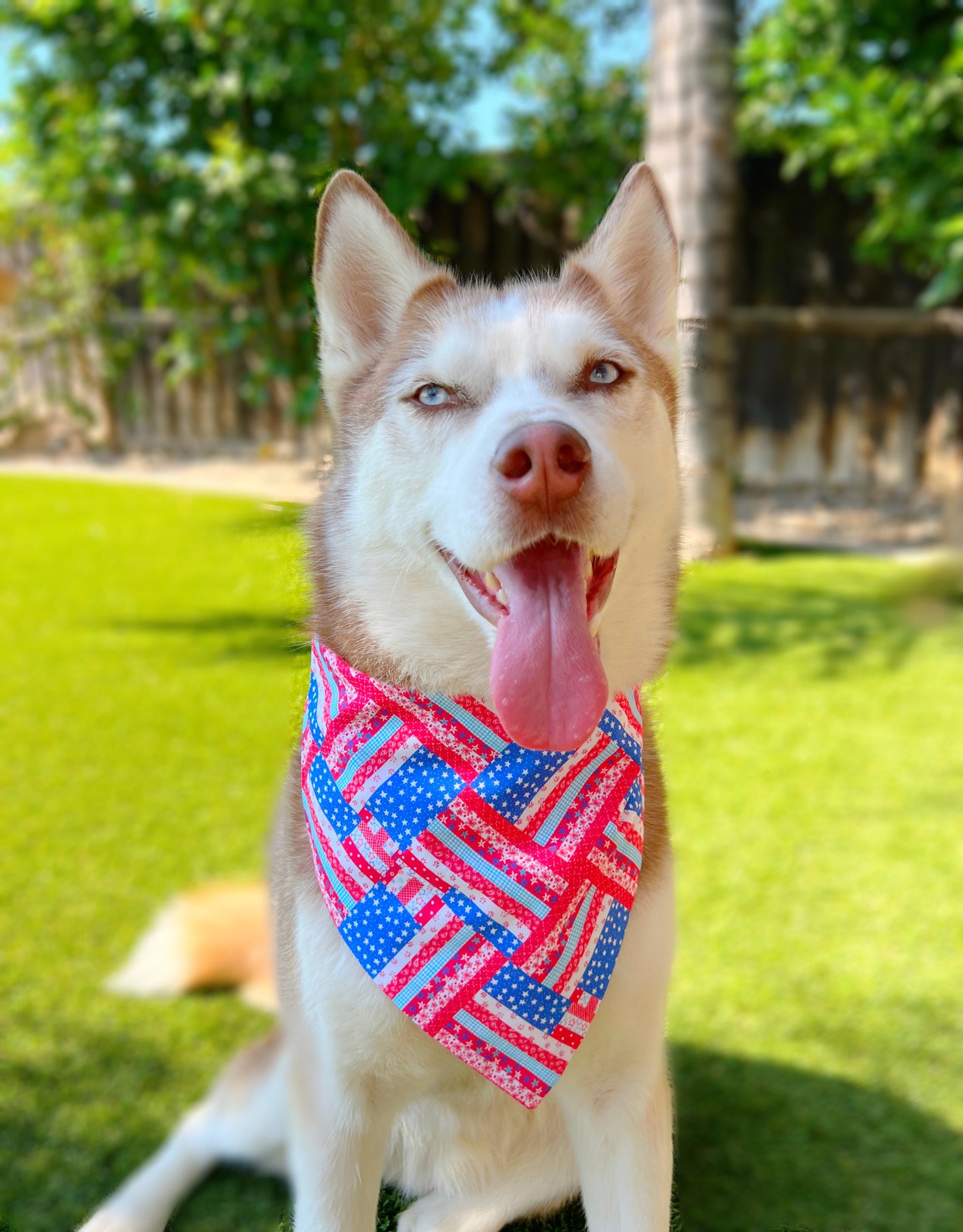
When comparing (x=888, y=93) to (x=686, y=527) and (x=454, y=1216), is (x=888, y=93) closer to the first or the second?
(x=686, y=527)

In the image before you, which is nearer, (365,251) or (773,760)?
(365,251)

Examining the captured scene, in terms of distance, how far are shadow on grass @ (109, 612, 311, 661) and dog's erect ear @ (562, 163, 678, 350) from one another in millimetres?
2231

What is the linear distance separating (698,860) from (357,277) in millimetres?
1971

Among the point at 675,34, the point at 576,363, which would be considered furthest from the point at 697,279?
the point at 576,363

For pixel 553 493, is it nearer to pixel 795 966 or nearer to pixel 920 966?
pixel 795 966

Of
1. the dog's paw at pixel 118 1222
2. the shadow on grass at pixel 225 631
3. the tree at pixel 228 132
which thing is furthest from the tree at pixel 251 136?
the dog's paw at pixel 118 1222

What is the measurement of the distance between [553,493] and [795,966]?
1744 millimetres

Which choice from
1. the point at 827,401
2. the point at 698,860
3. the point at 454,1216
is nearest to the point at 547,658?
the point at 454,1216

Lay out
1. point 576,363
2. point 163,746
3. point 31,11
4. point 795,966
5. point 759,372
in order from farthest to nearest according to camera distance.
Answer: point 759,372 → point 31,11 → point 163,746 → point 795,966 → point 576,363

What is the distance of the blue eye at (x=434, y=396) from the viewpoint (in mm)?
1099

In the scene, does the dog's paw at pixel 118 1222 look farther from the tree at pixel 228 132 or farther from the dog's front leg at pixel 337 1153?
the tree at pixel 228 132

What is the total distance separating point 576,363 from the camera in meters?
1.10

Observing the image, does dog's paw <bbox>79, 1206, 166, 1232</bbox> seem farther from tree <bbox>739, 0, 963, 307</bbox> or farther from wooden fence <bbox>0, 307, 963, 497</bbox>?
wooden fence <bbox>0, 307, 963, 497</bbox>

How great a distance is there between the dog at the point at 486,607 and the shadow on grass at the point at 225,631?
6.98 ft
